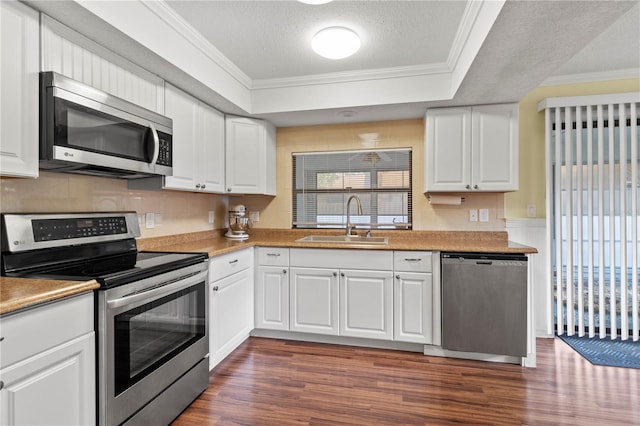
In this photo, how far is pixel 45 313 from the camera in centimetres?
120

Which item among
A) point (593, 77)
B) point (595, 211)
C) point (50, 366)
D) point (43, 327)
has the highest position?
point (593, 77)

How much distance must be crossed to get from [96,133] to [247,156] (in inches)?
63.5

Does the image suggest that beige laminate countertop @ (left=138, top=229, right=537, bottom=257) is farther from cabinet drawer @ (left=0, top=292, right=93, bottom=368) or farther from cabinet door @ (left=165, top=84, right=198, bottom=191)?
cabinet drawer @ (left=0, top=292, right=93, bottom=368)

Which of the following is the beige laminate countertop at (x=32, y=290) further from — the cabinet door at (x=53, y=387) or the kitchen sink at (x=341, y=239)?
the kitchen sink at (x=341, y=239)

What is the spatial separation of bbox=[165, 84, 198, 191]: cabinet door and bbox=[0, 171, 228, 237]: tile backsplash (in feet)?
1.01

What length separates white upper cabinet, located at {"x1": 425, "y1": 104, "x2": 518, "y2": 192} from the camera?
2.85 meters

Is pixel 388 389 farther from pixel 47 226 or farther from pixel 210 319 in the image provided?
pixel 47 226

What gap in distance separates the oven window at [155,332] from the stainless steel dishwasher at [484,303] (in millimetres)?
1823

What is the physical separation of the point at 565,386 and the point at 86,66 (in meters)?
3.47

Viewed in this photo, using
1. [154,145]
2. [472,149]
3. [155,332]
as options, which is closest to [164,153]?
[154,145]

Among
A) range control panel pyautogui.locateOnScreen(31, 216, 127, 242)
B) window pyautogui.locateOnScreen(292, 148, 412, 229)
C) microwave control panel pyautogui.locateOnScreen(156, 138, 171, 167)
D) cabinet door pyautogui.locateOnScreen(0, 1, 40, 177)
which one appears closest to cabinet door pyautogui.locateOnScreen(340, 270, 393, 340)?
window pyautogui.locateOnScreen(292, 148, 412, 229)

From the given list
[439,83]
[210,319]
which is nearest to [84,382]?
[210,319]

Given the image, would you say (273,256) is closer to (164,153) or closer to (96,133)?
(164,153)

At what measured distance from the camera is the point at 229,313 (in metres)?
2.62
